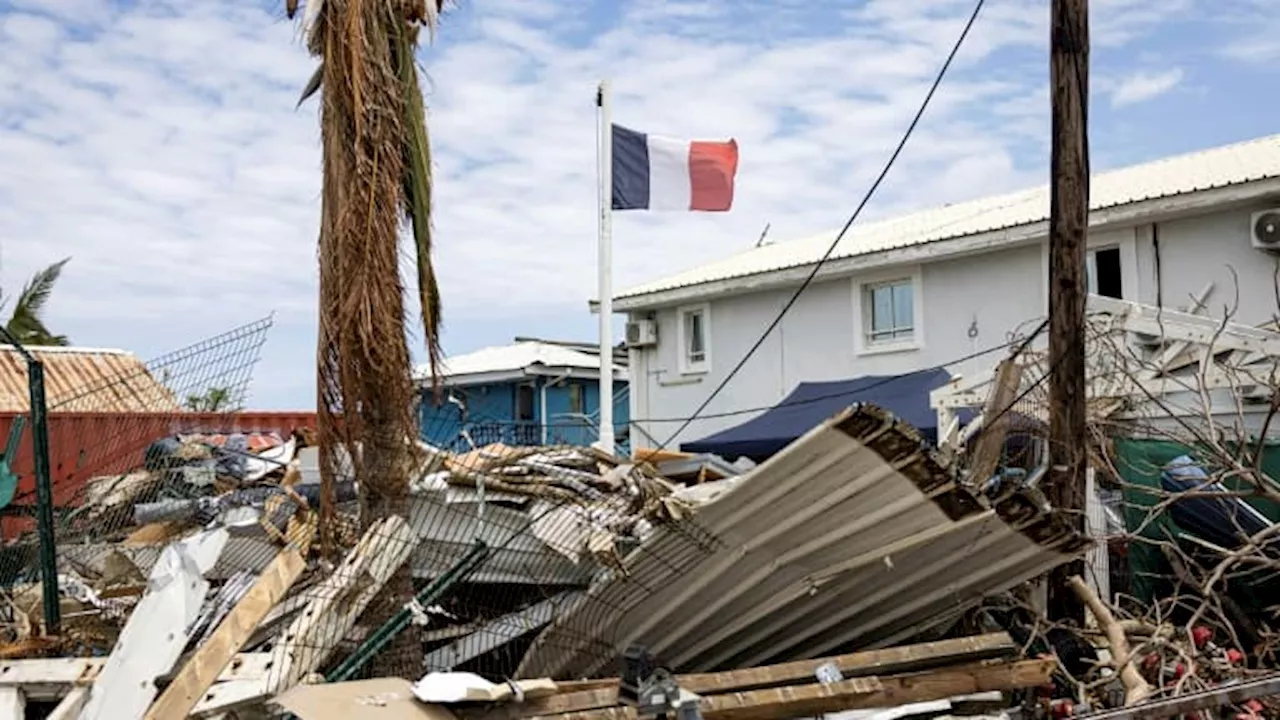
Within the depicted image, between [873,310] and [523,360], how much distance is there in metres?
7.78

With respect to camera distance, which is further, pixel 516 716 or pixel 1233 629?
pixel 1233 629

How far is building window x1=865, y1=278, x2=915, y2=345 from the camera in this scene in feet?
51.7

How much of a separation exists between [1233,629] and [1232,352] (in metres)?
3.12

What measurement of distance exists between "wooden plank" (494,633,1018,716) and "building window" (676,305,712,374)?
1269cm

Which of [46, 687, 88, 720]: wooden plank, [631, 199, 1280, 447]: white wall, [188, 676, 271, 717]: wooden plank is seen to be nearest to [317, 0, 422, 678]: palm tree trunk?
[188, 676, 271, 717]: wooden plank

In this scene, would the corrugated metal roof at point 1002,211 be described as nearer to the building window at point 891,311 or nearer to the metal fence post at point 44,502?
the building window at point 891,311

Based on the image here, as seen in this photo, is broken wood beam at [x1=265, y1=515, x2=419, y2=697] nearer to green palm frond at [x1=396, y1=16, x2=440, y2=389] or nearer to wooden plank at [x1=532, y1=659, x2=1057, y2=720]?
green palm frond at [x1=396, y1=16, x2=440, y2=389]

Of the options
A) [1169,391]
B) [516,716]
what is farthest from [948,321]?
[516,716]

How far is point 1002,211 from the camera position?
52.5 ft

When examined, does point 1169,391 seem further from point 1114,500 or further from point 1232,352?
point 1114,500

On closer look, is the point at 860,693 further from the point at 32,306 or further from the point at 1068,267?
the point at 32,306

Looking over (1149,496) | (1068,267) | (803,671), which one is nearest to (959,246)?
(1149,496)

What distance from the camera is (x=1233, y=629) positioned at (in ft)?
22.4

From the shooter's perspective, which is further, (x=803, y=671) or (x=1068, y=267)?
(x=1068, y=267)
